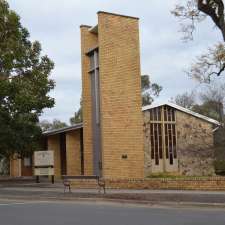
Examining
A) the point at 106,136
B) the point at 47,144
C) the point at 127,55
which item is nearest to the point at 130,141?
the point at 106,136

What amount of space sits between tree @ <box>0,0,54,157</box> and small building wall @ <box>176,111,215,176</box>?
8.75 metres

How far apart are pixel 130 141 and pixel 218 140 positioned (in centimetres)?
899

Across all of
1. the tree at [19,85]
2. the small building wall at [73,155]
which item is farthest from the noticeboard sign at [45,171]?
the small building wall at [73,155]

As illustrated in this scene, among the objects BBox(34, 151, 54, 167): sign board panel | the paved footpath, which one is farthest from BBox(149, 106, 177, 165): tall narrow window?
the paved footpath

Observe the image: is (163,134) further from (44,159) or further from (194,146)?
(44,159)

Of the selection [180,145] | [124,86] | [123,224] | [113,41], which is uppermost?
[113,41]

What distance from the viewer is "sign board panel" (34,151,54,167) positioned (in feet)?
108

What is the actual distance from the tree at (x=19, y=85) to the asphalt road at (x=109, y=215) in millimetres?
14067

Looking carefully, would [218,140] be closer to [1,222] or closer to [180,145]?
[180,145]

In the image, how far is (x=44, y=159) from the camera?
3316 cm

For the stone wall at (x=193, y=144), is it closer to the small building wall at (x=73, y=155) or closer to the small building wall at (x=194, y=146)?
the small building wall at (x=194, y=146)

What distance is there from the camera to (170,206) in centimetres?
1905

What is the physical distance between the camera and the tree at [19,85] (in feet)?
107

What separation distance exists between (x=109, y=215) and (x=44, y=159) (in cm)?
1760
